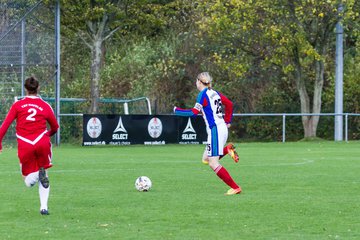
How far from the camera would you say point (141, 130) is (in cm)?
3406

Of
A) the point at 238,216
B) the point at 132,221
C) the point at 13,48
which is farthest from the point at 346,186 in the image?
the point at 13,48

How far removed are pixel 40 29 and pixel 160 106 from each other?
423 inches

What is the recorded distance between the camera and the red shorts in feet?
40.6

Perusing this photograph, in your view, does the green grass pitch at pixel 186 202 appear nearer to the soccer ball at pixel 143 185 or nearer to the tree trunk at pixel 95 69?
the soccer ball at pixel 143 185

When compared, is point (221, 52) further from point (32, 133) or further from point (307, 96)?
point (32, 133)

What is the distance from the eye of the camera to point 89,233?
35.5ft

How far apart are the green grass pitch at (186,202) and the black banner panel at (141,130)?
27.3ft

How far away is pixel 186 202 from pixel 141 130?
20.0 m

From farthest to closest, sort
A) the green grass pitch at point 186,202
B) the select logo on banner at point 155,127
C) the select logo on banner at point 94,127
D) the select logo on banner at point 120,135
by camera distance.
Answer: the select logo on banner at point 155,127
the select logo on banner at point 120,135
the select logo on banner at point 94,127
the green grass pitch at point 186,202

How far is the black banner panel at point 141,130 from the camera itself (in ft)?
110

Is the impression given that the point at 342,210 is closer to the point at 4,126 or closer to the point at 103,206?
the point at 103,206

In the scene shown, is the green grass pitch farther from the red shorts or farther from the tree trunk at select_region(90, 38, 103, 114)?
the tree trunk at select_region(90, 38, 103, 114)

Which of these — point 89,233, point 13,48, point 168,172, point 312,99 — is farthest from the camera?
point 312,99

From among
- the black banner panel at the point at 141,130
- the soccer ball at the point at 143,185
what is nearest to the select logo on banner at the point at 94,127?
the black banner panel at the point at 141,130
